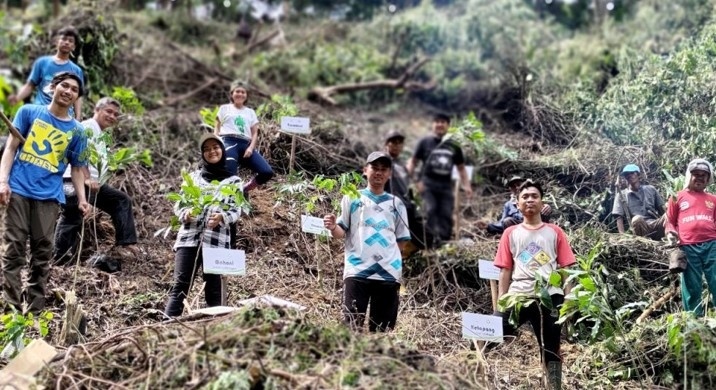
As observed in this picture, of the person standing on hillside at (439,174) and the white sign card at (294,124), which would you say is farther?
the person standing on hillside at (439,174)

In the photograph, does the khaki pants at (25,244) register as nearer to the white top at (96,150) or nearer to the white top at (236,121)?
the white top at (96,150)

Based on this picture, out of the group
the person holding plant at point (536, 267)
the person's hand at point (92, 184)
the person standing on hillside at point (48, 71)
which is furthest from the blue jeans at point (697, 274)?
the person standing on hillside at point (48, 71)

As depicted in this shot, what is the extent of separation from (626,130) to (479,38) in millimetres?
6808

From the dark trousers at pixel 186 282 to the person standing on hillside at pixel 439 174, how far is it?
371 cm

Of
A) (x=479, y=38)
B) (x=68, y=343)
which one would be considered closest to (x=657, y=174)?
(x=68, y=343)

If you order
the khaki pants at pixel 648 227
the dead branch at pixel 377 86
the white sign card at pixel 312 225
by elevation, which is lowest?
the khaki pants at pixel 648 227

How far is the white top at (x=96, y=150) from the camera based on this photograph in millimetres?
5712

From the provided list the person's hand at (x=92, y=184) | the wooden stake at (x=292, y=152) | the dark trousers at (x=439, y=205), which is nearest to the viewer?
the person's hand at (x=92, y=184)

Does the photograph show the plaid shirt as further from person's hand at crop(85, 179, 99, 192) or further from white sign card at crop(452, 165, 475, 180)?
white sign card at crop(452, 165, 475, 180)

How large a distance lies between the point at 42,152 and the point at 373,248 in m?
2.50

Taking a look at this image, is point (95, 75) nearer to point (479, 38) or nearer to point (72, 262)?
point (72, 262)

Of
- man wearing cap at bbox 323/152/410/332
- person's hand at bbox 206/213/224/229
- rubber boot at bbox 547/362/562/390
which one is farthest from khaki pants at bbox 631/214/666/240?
person's hand at bbox 206/213/224/229

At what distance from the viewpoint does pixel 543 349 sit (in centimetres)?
471

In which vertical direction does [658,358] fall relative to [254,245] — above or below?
below
